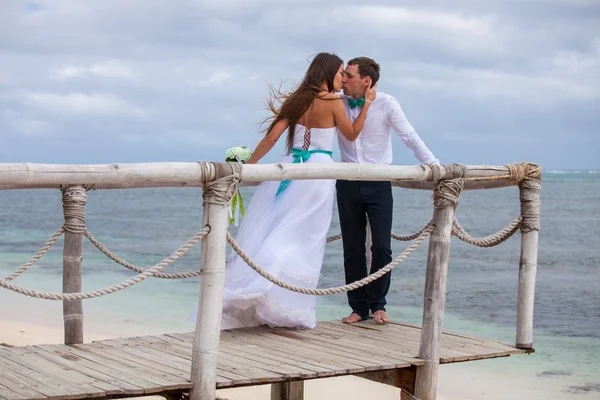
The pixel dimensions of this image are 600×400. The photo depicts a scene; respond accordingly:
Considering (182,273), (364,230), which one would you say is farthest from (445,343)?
(182,273)

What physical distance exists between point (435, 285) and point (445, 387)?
4.93m

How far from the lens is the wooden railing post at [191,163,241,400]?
4.29 meters

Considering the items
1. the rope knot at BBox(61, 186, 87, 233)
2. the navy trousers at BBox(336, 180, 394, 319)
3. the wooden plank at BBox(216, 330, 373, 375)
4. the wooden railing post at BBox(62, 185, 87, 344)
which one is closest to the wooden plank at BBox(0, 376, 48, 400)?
the wooden railing post at BBox(62, 185, 87, 344)

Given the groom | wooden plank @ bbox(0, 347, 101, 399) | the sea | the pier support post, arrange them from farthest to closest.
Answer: the sea → the pier support post → the groom → wooden plank @ bbox(0, 347, 101, 399)

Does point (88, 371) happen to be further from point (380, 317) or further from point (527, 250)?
point (527, 250)

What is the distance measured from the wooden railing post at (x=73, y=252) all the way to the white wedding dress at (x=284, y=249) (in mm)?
939

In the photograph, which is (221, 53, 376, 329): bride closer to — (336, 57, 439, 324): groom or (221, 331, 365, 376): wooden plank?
(336, 57, 439, 324): groom

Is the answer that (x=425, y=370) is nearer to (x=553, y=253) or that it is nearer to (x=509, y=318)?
(x=509, y=318)

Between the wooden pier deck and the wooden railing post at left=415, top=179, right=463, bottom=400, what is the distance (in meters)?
0.08


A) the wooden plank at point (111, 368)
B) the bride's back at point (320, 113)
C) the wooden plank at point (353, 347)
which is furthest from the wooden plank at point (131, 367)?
the bride's back at point (320, 113)

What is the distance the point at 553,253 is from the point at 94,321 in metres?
13.1

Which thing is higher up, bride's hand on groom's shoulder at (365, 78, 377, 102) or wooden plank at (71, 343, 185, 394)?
bride's hand on groom's shoulder at (365, 78, 377, 102)

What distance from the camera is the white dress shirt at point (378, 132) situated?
5949mm

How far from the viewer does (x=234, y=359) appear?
4910 millimetres
